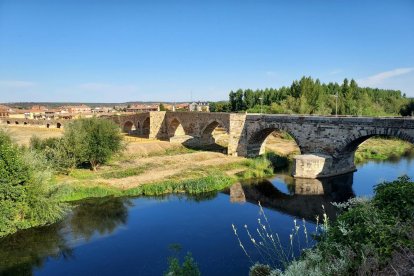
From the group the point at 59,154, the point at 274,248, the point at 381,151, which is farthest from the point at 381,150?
the point at 59,154

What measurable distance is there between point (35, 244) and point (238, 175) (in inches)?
681

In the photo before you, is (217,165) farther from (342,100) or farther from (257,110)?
(342,100)

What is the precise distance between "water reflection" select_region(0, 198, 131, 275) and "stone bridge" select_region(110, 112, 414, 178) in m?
16.1

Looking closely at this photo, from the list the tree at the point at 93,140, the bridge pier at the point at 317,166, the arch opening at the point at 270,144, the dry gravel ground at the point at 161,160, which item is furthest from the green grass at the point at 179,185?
the arch opening at the point at 270,144

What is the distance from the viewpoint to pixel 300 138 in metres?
A: 31.0

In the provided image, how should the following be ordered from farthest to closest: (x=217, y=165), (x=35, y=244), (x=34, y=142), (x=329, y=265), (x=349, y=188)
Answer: (x=217, y=165) → (x=34, y=142) → (x=349, y=188) → (x=35, y=244) → (x=329, y=265)

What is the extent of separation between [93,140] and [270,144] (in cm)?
2447

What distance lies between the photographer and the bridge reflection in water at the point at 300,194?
21672 millimetres

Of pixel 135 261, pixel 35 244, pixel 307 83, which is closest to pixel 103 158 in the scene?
pixel 35 244

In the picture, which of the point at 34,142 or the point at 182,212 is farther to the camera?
the point at 34,142

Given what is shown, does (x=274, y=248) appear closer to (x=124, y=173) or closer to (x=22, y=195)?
(x=22, y=195)

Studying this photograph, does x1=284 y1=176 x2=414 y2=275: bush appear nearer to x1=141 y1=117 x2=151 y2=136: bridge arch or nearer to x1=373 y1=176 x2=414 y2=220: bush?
x1=373 y1=176 x2=414 y2=220: bush

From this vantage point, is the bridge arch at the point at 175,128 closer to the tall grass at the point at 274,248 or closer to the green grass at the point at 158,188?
the green grass at the point at 158,188

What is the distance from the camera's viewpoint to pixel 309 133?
30.1 meters
